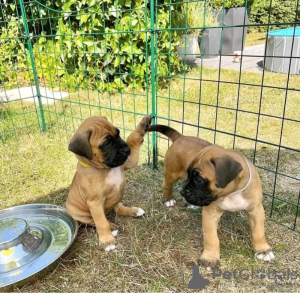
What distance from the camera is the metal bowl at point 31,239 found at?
2641 millimetres

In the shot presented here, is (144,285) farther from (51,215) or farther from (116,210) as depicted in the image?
(51,215)

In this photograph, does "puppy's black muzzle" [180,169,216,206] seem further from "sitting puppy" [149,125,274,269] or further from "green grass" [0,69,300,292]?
"green grass" [0,69,300,292]

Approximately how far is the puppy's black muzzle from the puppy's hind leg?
1.06 m

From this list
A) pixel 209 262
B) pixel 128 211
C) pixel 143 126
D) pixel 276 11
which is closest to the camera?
pixel 209 262

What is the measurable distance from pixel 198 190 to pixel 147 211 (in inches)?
48.3

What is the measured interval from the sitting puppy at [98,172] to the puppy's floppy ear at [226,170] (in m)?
0.87

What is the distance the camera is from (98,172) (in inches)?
113

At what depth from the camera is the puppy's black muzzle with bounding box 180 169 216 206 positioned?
2387 mm

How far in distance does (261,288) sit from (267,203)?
3.98 feet

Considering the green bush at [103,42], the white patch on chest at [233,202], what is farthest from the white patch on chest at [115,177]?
the green bush at [103,42]

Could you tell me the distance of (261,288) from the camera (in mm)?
2473

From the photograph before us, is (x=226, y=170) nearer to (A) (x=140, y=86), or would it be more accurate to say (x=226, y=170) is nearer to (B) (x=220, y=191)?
(B) (x=220, y=191)

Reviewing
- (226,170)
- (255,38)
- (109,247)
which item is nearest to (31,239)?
(109,247)

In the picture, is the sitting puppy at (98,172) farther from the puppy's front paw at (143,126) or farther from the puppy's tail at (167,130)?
the puppy's tail at (167,130)
